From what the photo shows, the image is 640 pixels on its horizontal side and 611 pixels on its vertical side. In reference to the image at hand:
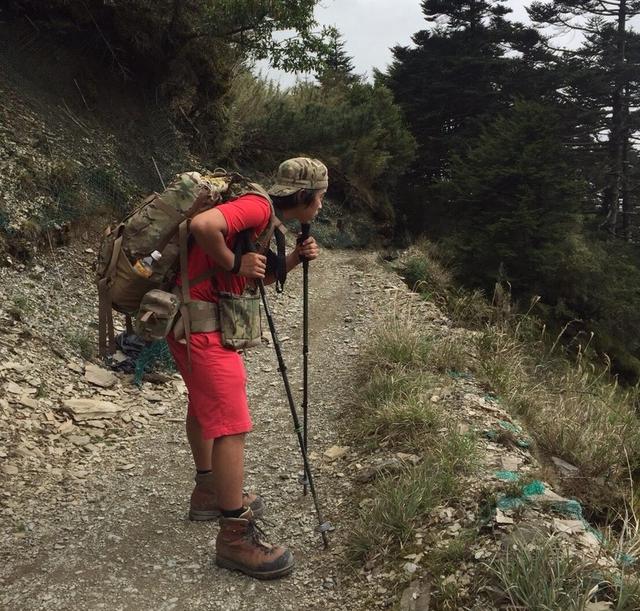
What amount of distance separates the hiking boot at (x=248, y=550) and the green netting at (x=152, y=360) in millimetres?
2849

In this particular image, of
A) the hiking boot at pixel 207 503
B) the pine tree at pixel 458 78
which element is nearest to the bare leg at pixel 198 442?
the hiking boot at pixel 207 503

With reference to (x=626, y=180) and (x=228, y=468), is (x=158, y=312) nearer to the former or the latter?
(x=228, y=468)

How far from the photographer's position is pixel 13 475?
146 inches

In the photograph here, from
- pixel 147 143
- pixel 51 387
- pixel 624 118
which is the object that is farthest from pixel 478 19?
pixel 51 387

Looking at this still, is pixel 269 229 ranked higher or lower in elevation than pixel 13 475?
higher

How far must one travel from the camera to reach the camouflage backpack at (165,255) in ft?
8.42

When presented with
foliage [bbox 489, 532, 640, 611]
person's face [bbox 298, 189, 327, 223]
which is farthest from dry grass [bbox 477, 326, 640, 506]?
person's face [bbox 298, 189, 327, 223]

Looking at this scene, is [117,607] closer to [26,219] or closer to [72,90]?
[26,219]

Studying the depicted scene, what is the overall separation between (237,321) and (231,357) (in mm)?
169

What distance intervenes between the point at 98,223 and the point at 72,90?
2800 millimetres

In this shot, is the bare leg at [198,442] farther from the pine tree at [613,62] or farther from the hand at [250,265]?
the pine tree at [613,62]

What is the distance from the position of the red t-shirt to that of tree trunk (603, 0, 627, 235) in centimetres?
2139

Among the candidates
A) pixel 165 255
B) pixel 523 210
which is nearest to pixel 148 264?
pixel 165 255

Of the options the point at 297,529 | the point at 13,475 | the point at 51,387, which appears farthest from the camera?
the point at 51,387
